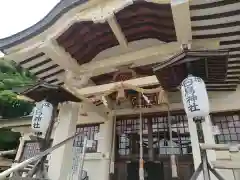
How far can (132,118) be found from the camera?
23.2 ft

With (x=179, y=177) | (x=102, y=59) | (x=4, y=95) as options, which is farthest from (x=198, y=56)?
(x=4, y=95)

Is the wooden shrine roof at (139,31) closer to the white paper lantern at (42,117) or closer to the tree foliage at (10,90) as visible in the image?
the white paper lantern at (42,117)

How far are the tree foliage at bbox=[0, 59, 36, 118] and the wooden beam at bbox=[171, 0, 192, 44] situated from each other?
10473mm

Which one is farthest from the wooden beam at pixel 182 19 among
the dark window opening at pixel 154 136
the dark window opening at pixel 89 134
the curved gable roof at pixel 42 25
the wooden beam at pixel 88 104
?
the dark window opening at pixel 89 134

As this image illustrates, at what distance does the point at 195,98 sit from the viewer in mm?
3674

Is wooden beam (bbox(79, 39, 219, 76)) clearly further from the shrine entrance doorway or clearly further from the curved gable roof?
the shrine entrance doorway

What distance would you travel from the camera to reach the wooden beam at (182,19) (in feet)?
11.9

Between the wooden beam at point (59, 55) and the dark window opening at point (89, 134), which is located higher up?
the wooden beam at point (59, 55)

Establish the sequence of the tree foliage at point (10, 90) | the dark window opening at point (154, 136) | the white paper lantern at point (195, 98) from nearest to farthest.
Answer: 1. the white paper lantern at point (195, 98)
2. the dark window opening at point (154, 136)
3. the tree foliage at point (10, 90)

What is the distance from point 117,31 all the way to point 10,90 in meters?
10.3

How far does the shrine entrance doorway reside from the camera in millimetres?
5979

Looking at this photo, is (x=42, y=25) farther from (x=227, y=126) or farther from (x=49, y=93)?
(x=227, y=126)

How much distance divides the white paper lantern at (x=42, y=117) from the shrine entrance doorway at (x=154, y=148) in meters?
2.77

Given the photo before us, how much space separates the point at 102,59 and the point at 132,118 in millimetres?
2455
